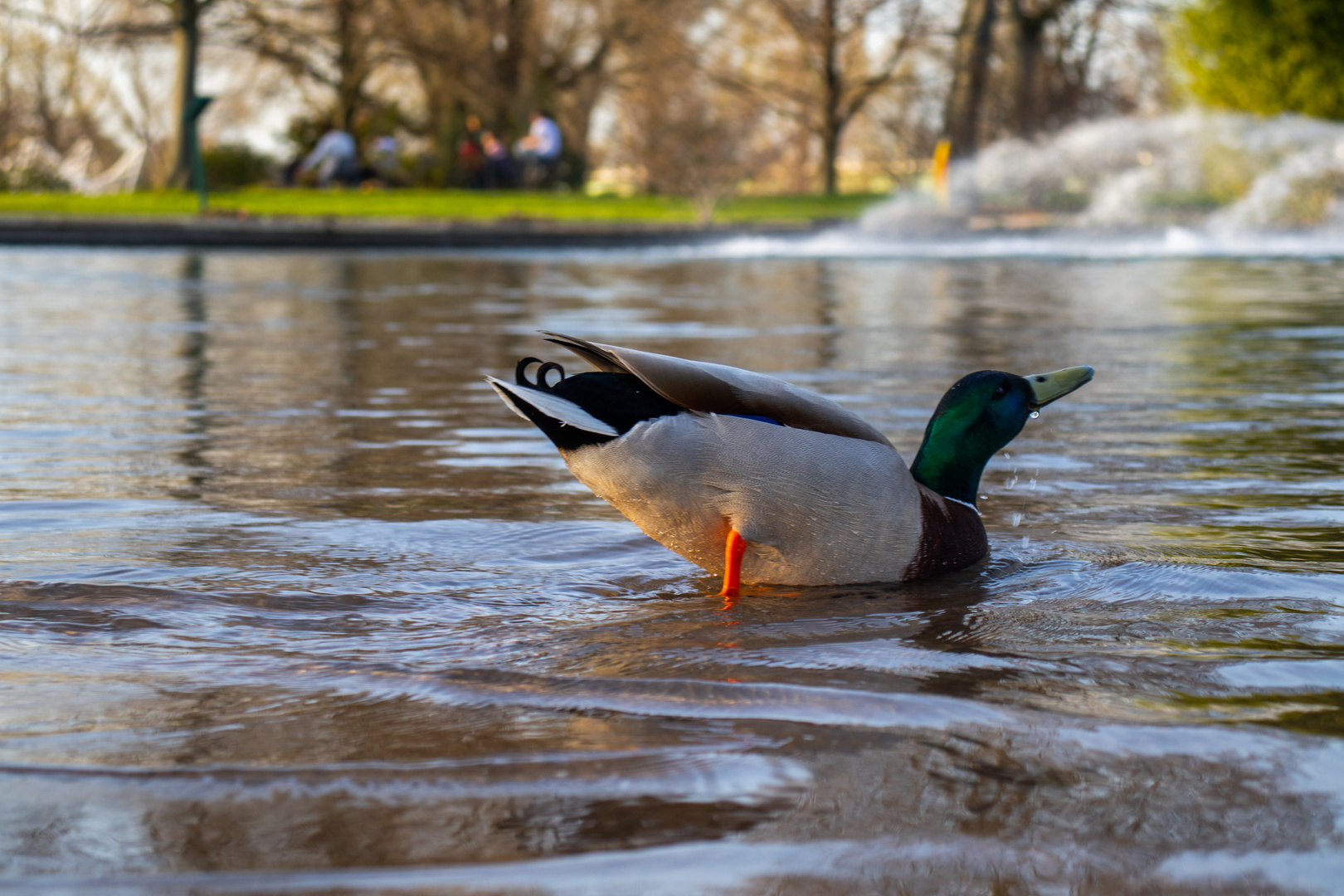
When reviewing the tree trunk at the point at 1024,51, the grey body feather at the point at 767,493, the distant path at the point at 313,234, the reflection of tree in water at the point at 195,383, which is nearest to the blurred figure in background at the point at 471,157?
the tree trunk at the point at 1024,51

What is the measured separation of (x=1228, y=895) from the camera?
72.6 inches

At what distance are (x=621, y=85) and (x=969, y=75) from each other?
9297 millimetres

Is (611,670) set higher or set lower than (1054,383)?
lower

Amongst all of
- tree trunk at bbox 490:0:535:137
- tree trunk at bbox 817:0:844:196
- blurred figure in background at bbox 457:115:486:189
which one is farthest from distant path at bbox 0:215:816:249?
tree trunk at bbox 817:0:844:196

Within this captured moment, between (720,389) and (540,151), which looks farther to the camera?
(540,151)

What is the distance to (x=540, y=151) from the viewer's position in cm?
3025

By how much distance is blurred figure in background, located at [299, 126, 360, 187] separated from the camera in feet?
98.5

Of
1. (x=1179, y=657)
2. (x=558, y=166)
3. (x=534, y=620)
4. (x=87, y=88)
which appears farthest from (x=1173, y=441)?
(x=87, y=88)

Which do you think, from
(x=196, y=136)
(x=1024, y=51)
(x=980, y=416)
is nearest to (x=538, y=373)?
(x=980, y=416)

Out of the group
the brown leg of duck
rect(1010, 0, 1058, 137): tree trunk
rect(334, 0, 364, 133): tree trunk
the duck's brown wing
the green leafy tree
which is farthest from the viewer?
rect(334, 0, 364, 133): tree trunk

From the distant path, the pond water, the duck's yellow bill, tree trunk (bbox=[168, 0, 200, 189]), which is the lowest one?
the pond water

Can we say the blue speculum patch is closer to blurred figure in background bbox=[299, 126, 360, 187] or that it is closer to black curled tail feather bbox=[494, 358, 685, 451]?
black curled tail feather bbox=[494, 358, 685, 451]

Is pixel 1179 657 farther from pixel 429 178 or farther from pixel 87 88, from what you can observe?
pixel 87 88

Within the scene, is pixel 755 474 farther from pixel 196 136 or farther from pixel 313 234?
pixel 196 136
